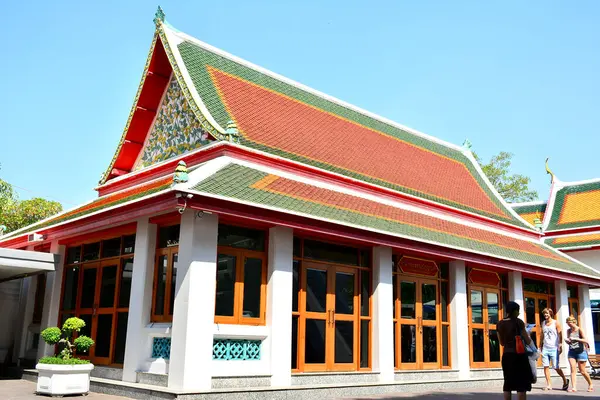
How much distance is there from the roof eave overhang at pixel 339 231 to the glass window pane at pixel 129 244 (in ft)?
8.98

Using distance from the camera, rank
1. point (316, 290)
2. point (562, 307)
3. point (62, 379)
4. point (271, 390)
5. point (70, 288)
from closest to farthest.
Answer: point (271, 390)
point (62, 379)
point (316, 290)
point (70, 288)
point (562, 307)

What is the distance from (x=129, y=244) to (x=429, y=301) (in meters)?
6.38

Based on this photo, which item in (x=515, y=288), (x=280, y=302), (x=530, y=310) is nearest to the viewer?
(x=280, y=302)

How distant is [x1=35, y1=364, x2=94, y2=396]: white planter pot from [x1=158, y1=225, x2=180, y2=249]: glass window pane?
88.7 inches

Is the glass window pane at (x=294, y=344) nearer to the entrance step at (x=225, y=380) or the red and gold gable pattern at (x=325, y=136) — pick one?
the entrance step at (x=225, y=380)

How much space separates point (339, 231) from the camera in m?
10.5

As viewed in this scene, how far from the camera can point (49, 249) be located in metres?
13.4

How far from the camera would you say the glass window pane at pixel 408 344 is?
1233cm

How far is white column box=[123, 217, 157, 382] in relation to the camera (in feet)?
32.0

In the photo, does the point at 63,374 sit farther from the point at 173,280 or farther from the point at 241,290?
the point at 241,290

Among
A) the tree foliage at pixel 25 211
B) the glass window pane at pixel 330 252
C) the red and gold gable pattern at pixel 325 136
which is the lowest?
the glass window pane at pixel 330 252

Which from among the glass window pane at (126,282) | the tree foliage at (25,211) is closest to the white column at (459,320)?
the glass window pane at (126,282)

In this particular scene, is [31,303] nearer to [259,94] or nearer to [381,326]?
[259,94]

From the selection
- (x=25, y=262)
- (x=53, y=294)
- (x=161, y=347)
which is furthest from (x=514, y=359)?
(x=53, y=294)
